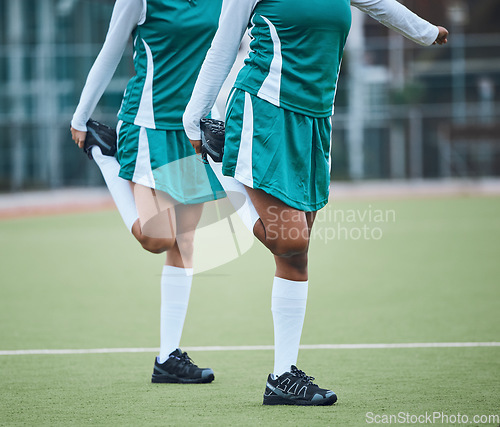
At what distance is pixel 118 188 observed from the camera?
4.35 metres

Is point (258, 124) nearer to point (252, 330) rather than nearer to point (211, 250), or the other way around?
point (252, 330)

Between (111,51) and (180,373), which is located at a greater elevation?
(111,51)

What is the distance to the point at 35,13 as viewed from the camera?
26.4 m

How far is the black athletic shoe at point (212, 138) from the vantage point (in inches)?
142

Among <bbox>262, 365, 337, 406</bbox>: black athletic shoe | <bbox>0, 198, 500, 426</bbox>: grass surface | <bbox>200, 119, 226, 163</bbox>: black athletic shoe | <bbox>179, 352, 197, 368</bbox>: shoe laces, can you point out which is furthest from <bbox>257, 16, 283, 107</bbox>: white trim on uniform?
<bbox>179, 352, 197, 368</bbox>: shoe laces

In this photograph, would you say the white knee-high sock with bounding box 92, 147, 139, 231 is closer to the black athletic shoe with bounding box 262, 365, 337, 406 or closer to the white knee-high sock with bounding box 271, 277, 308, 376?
the white knee-high sock with bounding box 271, 277, 308, 376

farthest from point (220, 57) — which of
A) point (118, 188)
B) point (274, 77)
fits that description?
point (118, 188)

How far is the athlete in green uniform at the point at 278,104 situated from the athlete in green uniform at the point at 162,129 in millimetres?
601

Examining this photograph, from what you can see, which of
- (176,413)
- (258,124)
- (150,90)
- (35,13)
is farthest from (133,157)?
(35,13)

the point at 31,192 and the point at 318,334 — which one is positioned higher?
the point at 318,334

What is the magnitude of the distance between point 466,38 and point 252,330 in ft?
84.1

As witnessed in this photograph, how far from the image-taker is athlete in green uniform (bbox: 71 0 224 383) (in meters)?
4.16

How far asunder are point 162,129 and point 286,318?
1112mm

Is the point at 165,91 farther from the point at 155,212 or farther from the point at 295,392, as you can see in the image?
the point at 295,392
